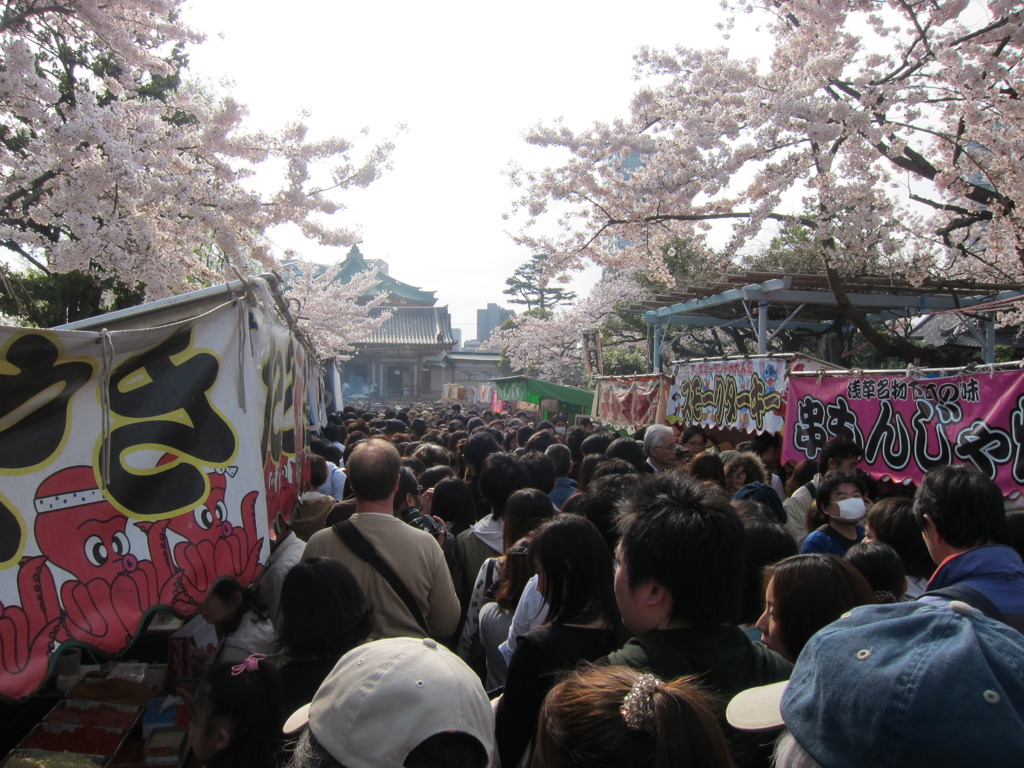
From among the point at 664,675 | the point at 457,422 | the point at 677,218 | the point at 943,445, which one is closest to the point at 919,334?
the point at 677,218

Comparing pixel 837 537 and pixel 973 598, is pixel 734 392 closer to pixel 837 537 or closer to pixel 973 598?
pixel 837 537

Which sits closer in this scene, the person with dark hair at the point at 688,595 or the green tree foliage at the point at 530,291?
the person with dark hair at the point at 688,595

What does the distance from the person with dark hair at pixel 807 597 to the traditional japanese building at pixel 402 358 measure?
116 ft

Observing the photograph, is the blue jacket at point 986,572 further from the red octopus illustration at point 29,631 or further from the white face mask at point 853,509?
the red octopus illustration at point 29,631

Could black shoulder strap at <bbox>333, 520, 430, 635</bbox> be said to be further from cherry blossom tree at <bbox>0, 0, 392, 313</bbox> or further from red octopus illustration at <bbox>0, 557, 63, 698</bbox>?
cherry blossom tree at <bbox>0, 0, 392, 313</bbox>

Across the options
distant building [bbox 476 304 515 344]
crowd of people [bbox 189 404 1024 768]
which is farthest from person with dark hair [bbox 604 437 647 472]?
distant building [bbox 476 304 515 344]

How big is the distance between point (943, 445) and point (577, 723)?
18.4 ft

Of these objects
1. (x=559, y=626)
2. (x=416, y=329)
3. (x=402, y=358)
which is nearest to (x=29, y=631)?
(x=559, y=626)

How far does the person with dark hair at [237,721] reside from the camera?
2.20 metres

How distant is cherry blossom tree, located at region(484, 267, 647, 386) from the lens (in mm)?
30688

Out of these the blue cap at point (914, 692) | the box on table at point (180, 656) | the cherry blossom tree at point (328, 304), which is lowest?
the box on table at point (180, 656)

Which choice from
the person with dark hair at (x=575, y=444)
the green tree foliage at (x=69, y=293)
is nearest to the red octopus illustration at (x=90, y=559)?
the person with dark hair at (x=575, y=444)

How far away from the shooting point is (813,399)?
301 inches

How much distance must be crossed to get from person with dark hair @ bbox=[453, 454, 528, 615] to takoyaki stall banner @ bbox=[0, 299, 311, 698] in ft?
4.65
